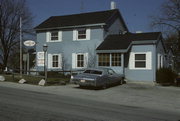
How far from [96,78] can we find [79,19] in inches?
503

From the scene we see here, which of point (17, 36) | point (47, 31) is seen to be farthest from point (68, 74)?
point (17, 36)

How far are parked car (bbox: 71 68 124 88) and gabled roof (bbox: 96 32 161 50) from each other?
4155mm

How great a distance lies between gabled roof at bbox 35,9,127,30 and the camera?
26.2 metres

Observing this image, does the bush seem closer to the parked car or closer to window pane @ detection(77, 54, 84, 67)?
the parked car

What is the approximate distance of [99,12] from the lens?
→ 29.2m

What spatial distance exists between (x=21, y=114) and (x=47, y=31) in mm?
21062

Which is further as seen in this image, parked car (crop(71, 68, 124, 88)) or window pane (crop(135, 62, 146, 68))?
window pane (crop(135, 62, 146, 68))

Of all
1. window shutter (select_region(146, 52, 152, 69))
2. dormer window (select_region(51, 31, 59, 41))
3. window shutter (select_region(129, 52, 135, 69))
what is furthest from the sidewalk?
dormer window (select_region(51, 31, 59, 41))

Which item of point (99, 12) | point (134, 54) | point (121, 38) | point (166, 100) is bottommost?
point (166, 100)

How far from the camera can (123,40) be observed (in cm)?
2417

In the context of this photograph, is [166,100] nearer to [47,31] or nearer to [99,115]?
[99,115]

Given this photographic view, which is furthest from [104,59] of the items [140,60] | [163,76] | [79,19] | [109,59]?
[79,19]

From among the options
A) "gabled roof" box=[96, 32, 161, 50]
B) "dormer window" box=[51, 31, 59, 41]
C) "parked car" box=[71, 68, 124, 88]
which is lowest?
"parked car" box=[71, 68, 124, 88]

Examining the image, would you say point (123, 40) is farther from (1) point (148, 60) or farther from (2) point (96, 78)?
(2) point (96, 78)
